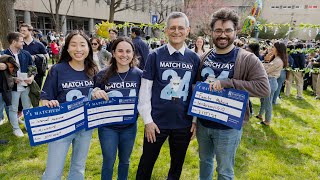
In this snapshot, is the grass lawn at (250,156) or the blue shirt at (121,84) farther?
the grass lawn at (250,156)

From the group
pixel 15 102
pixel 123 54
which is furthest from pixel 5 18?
pixel 123 54

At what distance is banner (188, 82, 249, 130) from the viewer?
244 cm

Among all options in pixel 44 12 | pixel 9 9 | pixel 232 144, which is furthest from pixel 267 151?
pixel 44 12

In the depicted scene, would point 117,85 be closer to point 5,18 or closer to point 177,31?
point 177,31

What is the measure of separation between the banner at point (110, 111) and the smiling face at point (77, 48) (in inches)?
19.5

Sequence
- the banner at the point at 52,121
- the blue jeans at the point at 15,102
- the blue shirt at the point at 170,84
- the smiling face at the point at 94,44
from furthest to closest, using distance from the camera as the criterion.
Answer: the smiling face at the point at 94,44, the blue jeans at the point at 15,102, the blue shirt at the point at 170,84, the banner at the point at 52,121

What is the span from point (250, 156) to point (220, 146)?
2410 millimetres

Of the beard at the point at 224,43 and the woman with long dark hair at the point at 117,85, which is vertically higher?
the beard at the point at 224,43

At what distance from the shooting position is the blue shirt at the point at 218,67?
248cm

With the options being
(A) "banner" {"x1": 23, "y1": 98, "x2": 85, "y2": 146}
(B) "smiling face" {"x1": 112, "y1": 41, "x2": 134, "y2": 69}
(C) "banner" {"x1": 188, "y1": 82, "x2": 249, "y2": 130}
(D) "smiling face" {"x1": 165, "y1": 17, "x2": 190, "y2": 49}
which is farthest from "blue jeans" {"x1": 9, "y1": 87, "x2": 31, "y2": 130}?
(C) "banner" {"x1": 188, "y1": 82, "x2": 249, "y2": 130}

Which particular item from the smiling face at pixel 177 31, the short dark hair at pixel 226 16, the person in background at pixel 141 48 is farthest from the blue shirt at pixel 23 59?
the short dark hair at pixel 226 16

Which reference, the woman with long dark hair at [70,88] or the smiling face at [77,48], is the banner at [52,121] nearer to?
the woman with long dark hair at [70,88]

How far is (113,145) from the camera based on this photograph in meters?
2.78

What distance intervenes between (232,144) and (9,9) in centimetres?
855
